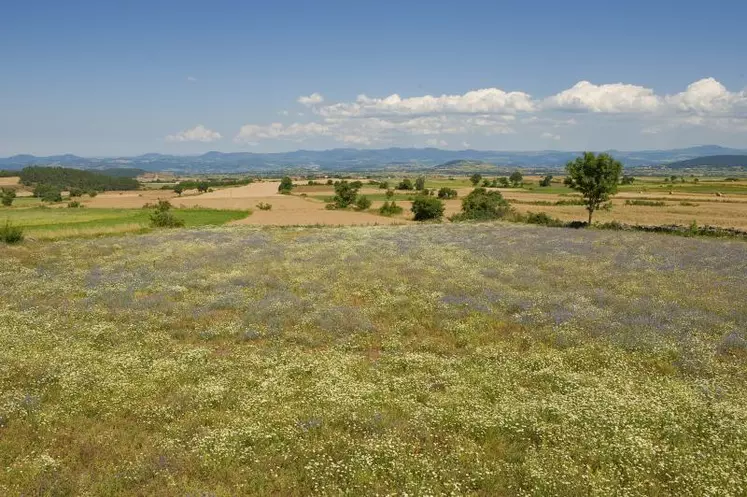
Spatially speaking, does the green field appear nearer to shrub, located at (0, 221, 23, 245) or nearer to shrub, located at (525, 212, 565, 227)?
shrub, located at (0, 221, 23, 245)

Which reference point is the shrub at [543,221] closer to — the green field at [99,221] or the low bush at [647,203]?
the low bush at [647,203]

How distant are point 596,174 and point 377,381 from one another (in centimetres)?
5264

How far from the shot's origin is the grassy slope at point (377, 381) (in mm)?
11453

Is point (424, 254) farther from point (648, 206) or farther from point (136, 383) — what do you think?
point (648, 206)

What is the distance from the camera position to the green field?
6062cm

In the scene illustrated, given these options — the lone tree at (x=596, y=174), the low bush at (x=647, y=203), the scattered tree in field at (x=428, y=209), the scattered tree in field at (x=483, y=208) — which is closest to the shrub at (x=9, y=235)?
the scattered tree in field at (x=483, y=208)

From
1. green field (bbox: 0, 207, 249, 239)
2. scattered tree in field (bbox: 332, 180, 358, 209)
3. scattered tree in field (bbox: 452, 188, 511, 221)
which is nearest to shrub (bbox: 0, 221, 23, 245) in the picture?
green field (bbox: 0, 207, 249, 239)

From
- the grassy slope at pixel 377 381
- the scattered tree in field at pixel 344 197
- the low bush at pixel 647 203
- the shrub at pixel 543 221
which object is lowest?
the grassy slope at pixel 377 381

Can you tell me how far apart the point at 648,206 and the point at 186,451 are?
372ft

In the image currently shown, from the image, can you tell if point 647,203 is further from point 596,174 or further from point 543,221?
point 596,174

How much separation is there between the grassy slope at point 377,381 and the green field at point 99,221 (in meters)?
29.6

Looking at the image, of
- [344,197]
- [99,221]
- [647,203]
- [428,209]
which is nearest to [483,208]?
[428,209]

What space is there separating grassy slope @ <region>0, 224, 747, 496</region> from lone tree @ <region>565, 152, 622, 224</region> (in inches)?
1023

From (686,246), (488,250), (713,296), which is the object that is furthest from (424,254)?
(686,246)
